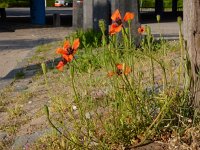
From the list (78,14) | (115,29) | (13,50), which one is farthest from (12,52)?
(115,29)

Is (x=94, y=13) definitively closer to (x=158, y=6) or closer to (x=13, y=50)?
(x=13, y=50)

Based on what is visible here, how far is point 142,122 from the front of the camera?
11.1 feet

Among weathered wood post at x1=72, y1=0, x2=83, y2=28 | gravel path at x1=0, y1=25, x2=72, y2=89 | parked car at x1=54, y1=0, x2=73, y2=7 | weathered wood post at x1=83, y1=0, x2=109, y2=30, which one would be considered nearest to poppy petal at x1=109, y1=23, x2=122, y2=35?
gravel path at x1=0, y1=25, x2=72, y2=89

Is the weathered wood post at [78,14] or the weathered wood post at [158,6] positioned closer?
the weathered wood post at [78,14]

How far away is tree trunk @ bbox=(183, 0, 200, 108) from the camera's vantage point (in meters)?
3.53

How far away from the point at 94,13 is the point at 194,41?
10.1 meters

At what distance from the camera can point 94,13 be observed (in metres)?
13.5

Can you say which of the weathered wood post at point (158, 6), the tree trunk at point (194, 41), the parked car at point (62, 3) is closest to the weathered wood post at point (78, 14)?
the tree trunk at point (194, 41)

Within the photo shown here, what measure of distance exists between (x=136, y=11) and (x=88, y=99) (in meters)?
6.26

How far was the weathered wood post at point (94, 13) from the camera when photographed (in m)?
13.5

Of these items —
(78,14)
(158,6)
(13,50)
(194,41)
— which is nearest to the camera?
(194,41)

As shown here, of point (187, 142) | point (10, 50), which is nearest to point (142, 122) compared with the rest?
point (187, 142)

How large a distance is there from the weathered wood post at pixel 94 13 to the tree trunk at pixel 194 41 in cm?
954

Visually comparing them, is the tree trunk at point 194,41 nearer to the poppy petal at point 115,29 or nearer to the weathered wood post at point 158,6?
the poppy petal at point 115,29
